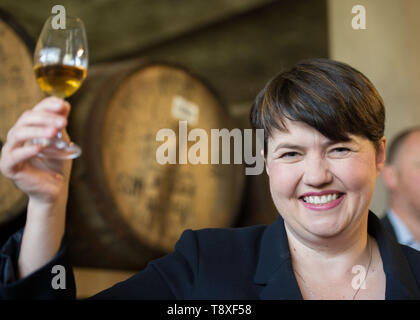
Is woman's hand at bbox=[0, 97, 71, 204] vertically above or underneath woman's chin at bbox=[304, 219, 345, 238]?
above

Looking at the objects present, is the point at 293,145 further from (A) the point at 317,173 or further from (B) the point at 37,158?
(B) the point at 37,158

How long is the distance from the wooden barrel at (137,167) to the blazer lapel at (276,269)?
1.04m

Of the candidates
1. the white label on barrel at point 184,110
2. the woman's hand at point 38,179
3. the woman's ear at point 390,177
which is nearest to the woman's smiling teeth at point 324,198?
the woman's hand at point 38,179

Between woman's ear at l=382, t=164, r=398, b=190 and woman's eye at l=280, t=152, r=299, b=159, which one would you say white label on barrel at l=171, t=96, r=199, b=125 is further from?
woman's eye at l=280, t=152, r=299, b=159

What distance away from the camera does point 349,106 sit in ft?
4.17

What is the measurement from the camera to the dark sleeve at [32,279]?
978mm

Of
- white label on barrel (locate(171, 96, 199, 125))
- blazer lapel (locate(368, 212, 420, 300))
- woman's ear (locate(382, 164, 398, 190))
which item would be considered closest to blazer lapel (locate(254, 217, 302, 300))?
blazer lapel (locate(368, 212, 420, 300))

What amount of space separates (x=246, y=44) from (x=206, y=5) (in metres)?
0.39

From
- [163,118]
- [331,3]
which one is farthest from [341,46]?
[163,118]

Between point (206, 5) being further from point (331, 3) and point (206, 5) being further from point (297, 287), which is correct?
point (297, 287)

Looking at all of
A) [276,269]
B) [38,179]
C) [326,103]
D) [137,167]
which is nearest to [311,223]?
[276,269]

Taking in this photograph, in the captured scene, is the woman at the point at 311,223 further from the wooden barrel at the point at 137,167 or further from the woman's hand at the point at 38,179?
the wooden barrel at the point at 137,167

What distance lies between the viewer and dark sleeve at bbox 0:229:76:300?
98 cm

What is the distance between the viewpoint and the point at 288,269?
1.32 m
